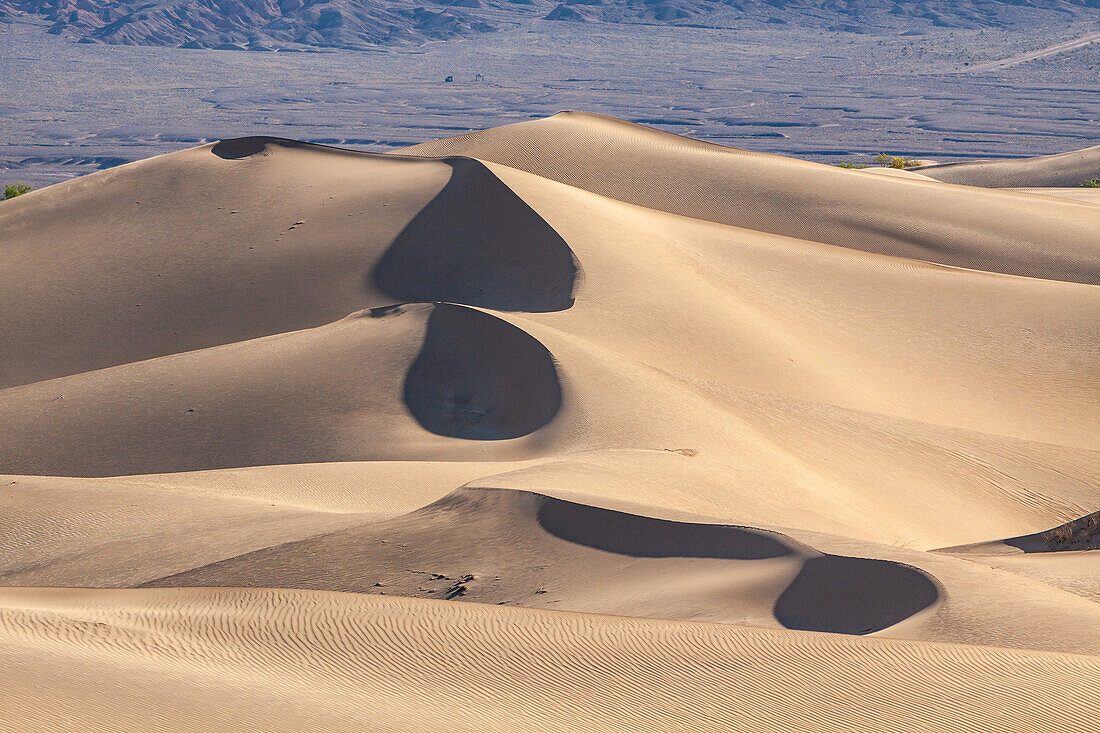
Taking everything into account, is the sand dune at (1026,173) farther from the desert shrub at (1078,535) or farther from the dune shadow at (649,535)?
the dune shadow at (649,535)

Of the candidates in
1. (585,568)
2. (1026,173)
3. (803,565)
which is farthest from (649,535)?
(1026,173)

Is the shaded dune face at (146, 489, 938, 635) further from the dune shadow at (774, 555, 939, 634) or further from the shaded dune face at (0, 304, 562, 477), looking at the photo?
the shaded dune face at (0, 304, 562, 477)

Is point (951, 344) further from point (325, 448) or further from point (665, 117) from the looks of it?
point (665, 117)

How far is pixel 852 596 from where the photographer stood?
8.25 m

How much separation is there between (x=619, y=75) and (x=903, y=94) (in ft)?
167

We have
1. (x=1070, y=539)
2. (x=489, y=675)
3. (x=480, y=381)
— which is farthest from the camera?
(x=480, y=381)

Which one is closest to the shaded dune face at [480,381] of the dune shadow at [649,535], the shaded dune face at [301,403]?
the shaded dune face at [301,403]

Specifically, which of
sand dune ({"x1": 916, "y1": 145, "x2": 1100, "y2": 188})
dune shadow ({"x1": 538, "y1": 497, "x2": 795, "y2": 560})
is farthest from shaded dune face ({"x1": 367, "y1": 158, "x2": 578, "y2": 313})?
sand dune ({"x1": 916, "y1": 145, "x2": 1100, "y2": 188})

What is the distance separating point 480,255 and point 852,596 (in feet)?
52.7

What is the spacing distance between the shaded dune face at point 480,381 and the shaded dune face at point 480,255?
113 inches

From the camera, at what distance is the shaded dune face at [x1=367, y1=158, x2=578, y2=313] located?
21781 millimetres

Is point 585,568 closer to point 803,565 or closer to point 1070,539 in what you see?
point 803,565

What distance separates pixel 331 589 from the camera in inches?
371

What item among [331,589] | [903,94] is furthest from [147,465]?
[903,94]
